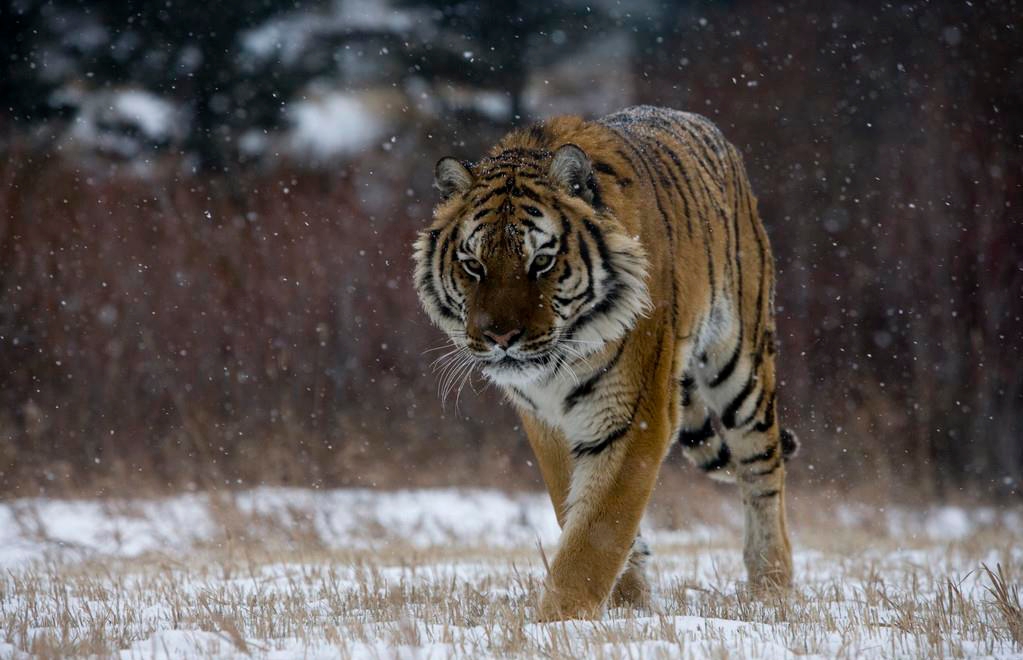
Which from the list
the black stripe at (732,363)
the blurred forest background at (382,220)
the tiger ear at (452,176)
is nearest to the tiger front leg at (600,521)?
the tiger ear at (452,176)

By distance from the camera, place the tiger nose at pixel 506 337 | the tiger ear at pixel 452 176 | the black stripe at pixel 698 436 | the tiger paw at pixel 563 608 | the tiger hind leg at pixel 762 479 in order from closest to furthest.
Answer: the tiger paw at pixel 563 608 < the tiger nose at pixel 506 337 < the tiger ear at pixel 452 176 < the tiger hind leg at pixel 762 479 < the black stripe at pixel 698 436

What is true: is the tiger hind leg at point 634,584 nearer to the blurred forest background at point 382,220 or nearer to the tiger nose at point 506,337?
the tiger nose at point 506,337

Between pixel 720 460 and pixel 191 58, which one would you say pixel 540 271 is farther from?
pixel 191 58

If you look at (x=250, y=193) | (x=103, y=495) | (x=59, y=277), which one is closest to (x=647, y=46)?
(x=250, y=193)

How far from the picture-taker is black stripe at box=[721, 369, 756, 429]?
5.17 m

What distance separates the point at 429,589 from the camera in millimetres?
4340

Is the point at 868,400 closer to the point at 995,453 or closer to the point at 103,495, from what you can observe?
the point at 995,453

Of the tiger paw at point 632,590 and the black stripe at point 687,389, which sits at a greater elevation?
the black stripe at point 687,389

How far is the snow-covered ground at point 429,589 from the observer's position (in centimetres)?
292

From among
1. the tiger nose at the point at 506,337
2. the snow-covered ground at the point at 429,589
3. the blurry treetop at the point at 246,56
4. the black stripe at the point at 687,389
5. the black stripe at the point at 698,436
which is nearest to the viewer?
the snow-covered ground at the point at 429,589

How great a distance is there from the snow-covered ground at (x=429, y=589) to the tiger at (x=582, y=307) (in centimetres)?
31

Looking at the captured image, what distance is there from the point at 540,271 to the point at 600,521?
947mm

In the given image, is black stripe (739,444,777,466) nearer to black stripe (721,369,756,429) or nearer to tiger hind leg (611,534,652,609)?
black stripe (721,369,756,429)

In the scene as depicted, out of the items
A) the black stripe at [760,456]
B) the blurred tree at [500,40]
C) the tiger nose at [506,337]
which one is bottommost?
the black stripe at [760,456]
